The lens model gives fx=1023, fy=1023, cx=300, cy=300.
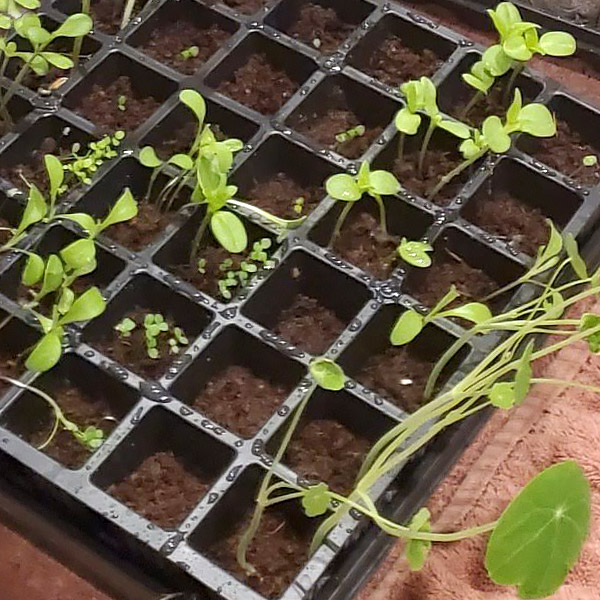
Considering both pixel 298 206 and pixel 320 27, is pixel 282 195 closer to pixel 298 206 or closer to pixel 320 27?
pixel 298 206

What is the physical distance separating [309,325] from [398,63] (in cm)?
34

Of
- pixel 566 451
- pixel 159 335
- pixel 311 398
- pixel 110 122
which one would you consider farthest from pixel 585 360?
pixel 110 122

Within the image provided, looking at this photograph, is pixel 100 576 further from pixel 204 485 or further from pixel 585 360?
pixel 585 360

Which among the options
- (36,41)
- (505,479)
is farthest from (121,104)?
(505,479)

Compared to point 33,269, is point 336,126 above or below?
above

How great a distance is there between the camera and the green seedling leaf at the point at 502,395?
0.76m

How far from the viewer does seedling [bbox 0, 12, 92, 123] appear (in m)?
1.00

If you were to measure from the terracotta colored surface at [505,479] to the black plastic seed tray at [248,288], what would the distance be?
3cm

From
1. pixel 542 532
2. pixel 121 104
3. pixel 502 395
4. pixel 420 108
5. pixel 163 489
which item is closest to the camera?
pixel 542 532

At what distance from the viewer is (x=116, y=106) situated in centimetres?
108

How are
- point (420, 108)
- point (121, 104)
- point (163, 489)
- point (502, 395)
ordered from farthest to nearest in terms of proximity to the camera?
point (121, 104), point (420, 108), point (163, 489), point (502, 395)

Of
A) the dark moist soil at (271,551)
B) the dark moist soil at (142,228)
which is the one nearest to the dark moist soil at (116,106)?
the dark moist soil at (142,228)

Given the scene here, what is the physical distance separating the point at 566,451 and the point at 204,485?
0.34m

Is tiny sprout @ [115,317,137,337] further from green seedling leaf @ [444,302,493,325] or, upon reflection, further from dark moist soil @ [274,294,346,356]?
green seedling leaf @ [444,302,493,325]
